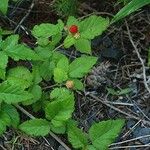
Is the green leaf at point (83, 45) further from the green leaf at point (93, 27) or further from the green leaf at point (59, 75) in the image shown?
the green leaf at point (59, 75)

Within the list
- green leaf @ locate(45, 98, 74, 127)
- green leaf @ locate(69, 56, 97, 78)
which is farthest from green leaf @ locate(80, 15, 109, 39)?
green leaf @ locate(45, 98, 74, 127)

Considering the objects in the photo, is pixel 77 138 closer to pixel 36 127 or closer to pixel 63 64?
pixel 36 127

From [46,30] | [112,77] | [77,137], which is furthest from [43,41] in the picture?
[77,137]

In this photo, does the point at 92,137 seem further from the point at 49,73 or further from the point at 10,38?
the point at 10,38

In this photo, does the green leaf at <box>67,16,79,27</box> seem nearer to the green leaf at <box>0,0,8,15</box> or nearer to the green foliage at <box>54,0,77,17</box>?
the green foliage at <box>54,0,77,17</box>

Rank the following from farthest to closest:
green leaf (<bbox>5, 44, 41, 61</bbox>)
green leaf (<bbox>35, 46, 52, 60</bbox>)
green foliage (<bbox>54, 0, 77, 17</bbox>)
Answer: green foliage (<bbox>54, 0, 77, 17</bbox>) → green leaf (<bbox>35, 46, 52, 60</bbox>) → green leaf (<bbox>5, 44, 41, 61</bbox>)

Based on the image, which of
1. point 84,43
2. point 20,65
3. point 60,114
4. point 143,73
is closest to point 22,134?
point 60,114

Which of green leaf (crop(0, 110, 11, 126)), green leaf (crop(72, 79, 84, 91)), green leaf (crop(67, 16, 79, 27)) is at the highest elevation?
green leaf (crop(67, 16, 79, 27))
